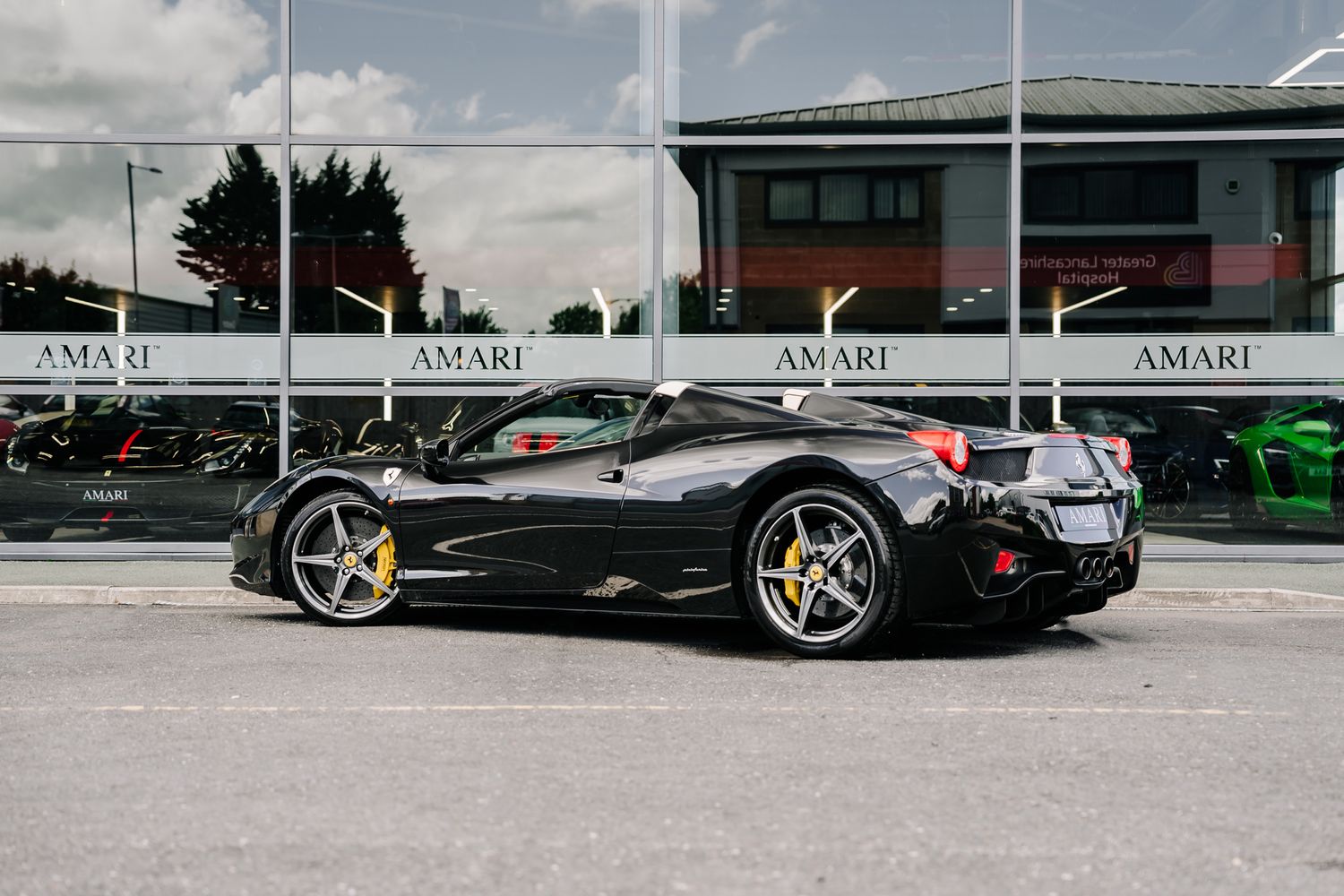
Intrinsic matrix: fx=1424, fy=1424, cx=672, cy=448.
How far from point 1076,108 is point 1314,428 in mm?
3075

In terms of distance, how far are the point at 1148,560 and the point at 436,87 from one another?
6704mm

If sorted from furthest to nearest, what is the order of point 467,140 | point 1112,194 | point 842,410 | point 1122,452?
point 467,140 → point 1112,194 → point 1122,452 → point 842,410

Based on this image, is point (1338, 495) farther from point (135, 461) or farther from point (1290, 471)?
point (135, 461)

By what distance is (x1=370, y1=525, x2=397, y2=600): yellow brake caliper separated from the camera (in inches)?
284

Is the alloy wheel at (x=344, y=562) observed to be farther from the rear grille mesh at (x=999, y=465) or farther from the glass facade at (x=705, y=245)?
the glass facade at (x=705, y=245)

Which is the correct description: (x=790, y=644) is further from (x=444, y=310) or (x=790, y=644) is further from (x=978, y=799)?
(x=444, y=310)

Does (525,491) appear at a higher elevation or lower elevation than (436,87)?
lower

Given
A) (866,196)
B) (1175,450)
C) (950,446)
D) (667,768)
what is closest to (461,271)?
(866,196)

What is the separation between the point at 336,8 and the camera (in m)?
11.5

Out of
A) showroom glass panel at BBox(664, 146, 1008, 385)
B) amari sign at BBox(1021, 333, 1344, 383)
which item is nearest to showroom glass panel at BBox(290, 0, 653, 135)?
showroom glass panel at BBox(664, 146, 1008, 385)

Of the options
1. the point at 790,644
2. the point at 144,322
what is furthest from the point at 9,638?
the point at 144,322

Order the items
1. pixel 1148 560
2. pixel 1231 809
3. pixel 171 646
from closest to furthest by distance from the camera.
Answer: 1. pixel 1231 809
2. pixel 171 646
3. pixel 1148 560

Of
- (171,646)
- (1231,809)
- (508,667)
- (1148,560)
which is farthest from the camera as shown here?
(1148,560)

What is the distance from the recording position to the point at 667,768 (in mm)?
4105
